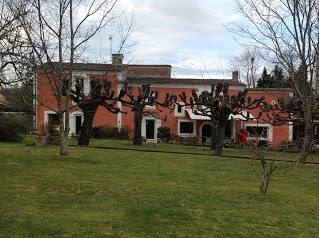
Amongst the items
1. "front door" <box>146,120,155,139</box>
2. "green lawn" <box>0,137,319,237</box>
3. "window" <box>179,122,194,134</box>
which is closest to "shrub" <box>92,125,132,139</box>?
"front door" <box>146,120,155,139</box>

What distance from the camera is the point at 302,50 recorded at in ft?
56.7

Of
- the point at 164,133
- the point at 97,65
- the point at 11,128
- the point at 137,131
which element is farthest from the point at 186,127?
the point at 11,128

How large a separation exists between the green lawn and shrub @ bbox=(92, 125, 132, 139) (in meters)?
23.8

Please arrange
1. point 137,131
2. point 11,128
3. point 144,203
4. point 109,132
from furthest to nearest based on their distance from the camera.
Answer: point 109,132 < point 137,131 < point 11,128 < point 144,203

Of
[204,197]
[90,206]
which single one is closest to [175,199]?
[204,197]

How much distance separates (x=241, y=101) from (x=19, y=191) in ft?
61.5

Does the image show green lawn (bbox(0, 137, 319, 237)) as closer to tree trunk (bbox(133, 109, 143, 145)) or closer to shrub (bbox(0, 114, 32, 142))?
shrub (bbox(0, 114, 32, 142))

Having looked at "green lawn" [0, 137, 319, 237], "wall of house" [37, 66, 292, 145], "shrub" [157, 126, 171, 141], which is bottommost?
"green lawn" [0, 137, 319, 237]

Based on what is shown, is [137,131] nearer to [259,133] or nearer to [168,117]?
[259,133]

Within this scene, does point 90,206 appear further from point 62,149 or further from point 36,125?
point 36,125

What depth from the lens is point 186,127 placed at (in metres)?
41.0

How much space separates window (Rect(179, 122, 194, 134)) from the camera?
40.9 metres

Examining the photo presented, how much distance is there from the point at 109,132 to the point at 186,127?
8723 millimetres

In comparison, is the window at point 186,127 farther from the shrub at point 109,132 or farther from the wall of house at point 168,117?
the shrub at point 109,132
